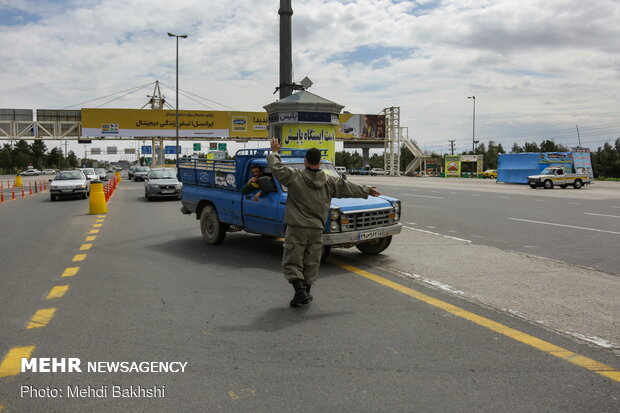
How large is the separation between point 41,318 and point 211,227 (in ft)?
15.3

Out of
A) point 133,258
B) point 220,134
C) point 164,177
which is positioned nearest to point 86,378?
point 133,258

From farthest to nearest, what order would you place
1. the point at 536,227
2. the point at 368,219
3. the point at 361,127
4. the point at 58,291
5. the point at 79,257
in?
the point at 361,127
the point at 536,227
the point at 79,257
the point at 368,219
the point at 58,291

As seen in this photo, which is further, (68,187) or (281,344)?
(68,187)

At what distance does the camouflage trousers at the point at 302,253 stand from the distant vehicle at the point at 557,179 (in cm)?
3260

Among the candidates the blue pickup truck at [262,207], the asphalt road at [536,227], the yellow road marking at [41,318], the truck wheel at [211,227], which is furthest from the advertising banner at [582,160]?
the yellow road marking at [41,318]

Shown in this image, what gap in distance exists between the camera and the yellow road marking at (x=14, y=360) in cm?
377

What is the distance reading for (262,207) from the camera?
26.7 feet

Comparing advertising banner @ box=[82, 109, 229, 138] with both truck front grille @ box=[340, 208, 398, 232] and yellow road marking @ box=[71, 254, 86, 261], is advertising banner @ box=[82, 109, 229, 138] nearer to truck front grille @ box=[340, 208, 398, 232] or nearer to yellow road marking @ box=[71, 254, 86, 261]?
yellow road marking @ box=[71, 254, 86, 261]

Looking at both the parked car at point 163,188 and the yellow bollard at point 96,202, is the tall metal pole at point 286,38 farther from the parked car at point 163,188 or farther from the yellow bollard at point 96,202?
the parked car at point 163,188

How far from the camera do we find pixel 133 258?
27.2ft

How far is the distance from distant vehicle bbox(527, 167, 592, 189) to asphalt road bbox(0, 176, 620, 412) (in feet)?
101

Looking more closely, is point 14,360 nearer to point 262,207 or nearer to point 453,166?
point 262,207

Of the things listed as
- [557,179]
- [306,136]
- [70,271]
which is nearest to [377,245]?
[70,271]

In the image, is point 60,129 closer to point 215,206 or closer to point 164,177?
point 164,177
